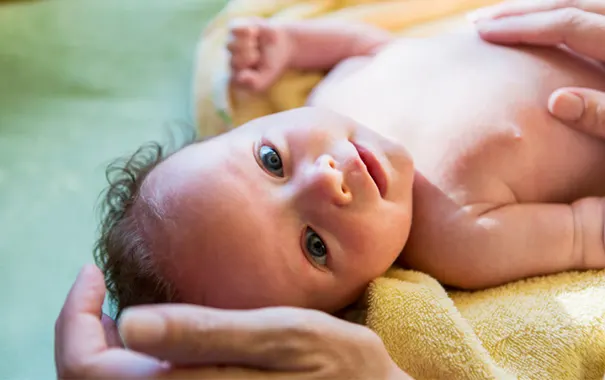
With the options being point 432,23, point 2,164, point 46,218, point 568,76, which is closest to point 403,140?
point 568,76

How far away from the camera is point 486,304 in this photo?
894mm

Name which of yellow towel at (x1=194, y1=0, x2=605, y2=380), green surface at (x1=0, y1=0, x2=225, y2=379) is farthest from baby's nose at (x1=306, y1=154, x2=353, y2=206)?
green surface at (x1=0, y1=0, x2=225, y2=379)

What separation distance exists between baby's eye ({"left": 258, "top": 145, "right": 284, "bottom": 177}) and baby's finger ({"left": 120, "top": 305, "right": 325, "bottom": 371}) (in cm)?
26

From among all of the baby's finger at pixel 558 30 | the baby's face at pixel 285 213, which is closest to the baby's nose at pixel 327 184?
the baby's face at pixel 285 213

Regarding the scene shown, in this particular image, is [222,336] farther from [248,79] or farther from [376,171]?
[248,79]

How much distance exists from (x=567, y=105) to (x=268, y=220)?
1.50 feet

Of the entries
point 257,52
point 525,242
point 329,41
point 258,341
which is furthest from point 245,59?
point 258,341

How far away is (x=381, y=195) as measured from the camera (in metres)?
0.88

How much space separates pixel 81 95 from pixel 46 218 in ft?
1.19

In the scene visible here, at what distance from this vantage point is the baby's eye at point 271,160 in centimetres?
87

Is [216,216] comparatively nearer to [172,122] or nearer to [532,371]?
[532,371]

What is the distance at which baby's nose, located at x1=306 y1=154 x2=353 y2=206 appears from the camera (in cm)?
81

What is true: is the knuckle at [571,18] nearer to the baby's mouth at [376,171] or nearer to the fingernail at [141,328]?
the baby's mouth at [376,171]

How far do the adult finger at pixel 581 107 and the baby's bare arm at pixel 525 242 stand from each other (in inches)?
4.2
